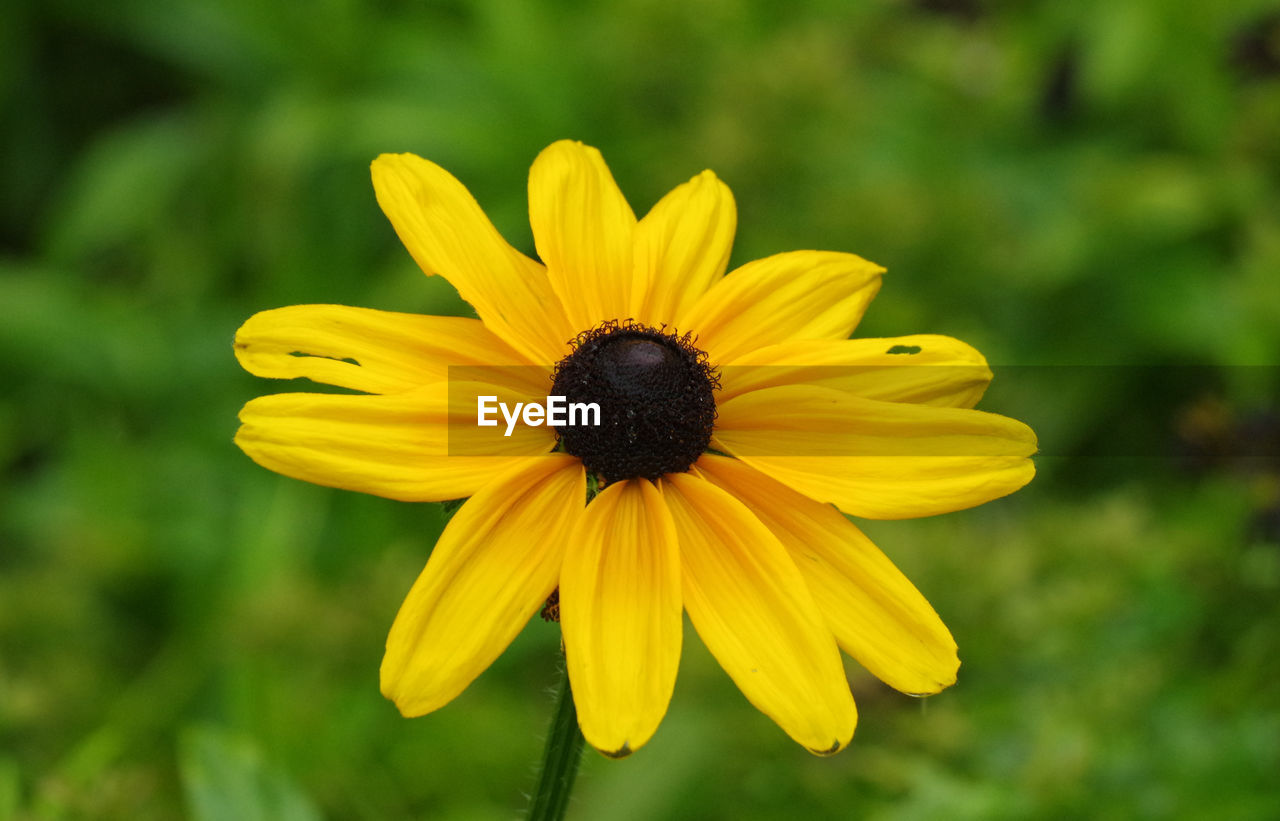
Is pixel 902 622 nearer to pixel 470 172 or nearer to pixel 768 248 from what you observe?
pixel 768 248

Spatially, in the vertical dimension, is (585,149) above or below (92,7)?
above

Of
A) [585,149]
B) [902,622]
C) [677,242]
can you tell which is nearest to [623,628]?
[902,622]

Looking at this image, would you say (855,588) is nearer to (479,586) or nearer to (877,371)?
(877,371)

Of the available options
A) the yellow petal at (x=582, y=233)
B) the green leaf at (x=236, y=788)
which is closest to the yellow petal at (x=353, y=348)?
the yellow petal at (x=582, y=233)

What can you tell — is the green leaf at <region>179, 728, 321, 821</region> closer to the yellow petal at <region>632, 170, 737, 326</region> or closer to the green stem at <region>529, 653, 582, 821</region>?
the green stem at <region>529, 653, 582, 821</region>

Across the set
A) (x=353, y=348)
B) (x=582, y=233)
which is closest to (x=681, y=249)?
(x=582, y=233)

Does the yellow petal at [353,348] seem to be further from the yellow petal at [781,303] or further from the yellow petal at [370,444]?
the yellow petal at [781,303]
